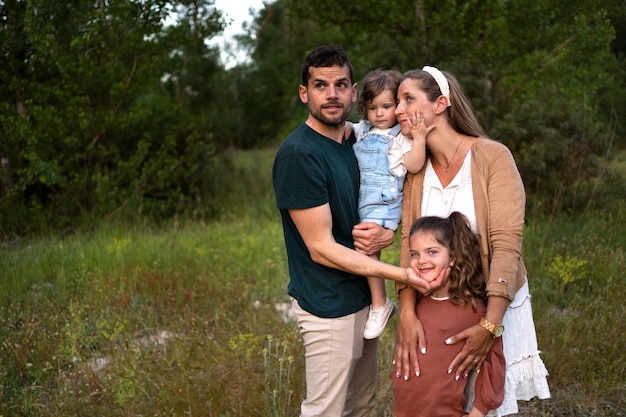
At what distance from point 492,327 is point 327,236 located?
0.86m

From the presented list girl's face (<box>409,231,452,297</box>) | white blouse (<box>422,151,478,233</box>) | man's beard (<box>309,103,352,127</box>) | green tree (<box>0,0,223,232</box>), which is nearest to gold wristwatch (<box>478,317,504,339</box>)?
girl's face (<box>409,231,452,297</box>)

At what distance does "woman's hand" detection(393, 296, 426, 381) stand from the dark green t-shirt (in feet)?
0.97

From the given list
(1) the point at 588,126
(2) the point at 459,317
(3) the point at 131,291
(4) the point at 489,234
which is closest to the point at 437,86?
(4) the point at 489,234

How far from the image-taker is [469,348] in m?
2.87

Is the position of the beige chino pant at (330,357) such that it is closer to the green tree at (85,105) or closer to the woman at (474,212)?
the woman at (474,212)

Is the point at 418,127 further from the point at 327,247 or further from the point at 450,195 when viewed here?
the point at 327,247

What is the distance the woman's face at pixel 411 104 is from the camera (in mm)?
3104

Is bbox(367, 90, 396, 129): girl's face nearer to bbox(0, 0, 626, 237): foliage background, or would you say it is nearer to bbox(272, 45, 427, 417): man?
bbox(272, 45, 427, 417): man

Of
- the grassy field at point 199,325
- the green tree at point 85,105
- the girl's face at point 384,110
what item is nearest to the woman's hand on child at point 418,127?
the girl's face at point 384,110

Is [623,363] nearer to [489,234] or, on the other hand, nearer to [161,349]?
[489,234]

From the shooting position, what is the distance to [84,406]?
4.29 m

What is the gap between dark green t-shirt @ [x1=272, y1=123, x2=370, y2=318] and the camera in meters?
3.04

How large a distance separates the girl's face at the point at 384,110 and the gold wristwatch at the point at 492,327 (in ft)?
3.78

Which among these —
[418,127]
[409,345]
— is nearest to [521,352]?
[409,345]
